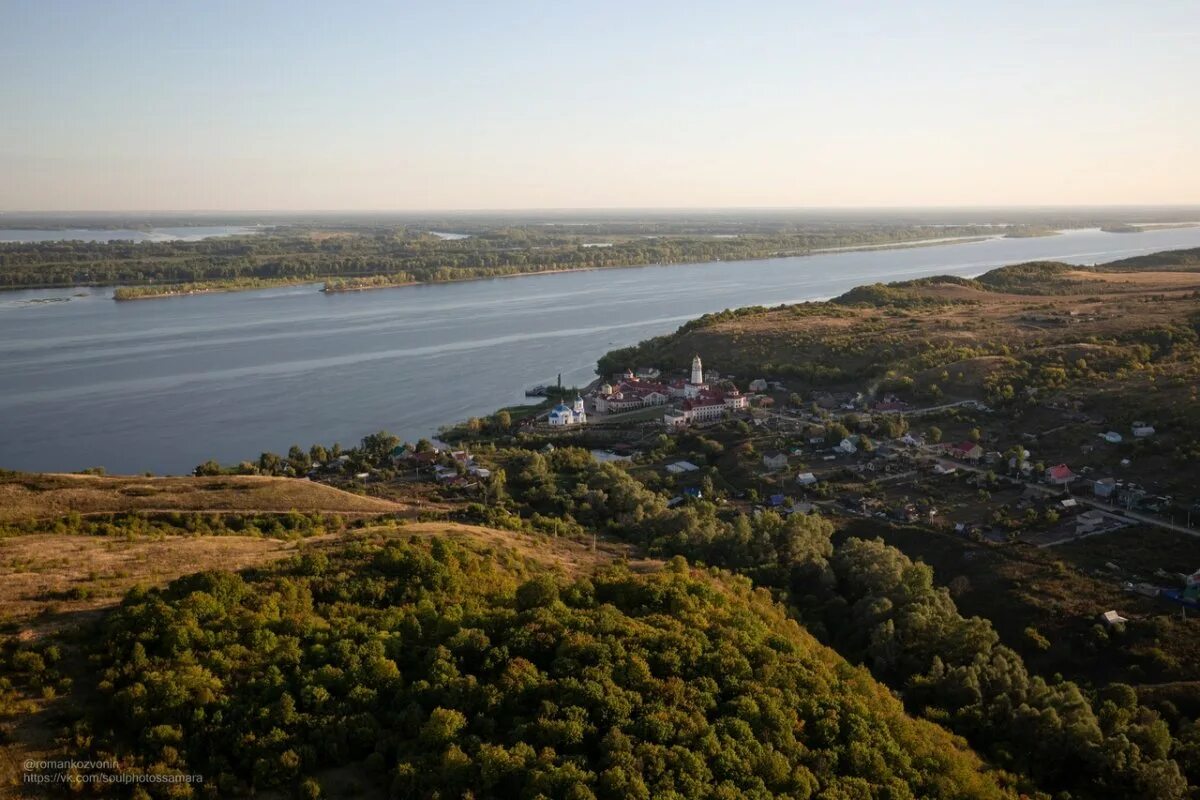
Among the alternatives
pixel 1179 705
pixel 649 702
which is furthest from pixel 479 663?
pixel 1179 705

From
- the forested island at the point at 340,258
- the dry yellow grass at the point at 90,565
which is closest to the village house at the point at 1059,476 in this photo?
the dry yellow grass at the point at 90,565

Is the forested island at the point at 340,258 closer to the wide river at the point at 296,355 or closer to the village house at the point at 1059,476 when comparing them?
the wide river at the point at 296,355

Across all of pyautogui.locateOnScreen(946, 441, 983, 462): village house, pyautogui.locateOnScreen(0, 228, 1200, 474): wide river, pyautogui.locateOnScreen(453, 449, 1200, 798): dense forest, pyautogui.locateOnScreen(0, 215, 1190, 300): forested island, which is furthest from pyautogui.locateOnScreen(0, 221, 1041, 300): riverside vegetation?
pyautogui.locateOnScreen(453, 449, 1200, 798): dense forest

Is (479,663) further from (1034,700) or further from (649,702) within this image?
(1034,700)

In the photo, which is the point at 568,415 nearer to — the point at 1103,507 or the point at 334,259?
the point at 1103,507

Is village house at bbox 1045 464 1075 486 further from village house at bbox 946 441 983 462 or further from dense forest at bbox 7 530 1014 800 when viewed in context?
dense forest at bbox 7 530 1014 800

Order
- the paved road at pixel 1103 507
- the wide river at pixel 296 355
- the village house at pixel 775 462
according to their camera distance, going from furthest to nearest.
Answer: the wide river at pixel 296 355
the village house at pixel 775 462
the paved road at pixel 1103 507

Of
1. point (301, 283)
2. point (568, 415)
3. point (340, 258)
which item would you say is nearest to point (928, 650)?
point (568, 415)
